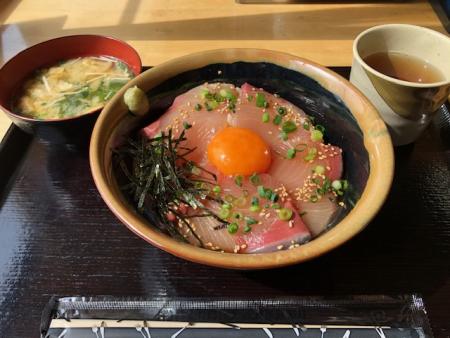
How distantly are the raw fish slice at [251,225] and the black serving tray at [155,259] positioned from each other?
0.10 meters

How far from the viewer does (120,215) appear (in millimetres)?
1197

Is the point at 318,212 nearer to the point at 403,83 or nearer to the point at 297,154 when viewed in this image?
the point at 297,154

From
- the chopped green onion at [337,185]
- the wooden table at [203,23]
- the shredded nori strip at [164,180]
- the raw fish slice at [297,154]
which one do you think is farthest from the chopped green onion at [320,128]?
the wooden table at [203,23]

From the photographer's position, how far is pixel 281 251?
1.14 m

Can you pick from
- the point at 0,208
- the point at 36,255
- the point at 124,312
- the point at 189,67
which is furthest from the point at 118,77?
the point at 124,312

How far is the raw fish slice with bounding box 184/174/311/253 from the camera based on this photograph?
1307 millimetres

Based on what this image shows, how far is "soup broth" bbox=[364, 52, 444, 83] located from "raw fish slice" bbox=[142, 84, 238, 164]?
60cm

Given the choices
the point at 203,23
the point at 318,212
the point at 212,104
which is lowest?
the point at 318,212

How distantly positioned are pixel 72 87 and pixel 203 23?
1.07m

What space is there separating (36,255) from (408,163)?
143cm

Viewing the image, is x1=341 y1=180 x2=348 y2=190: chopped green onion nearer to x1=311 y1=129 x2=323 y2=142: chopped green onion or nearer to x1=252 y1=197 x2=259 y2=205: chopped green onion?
x1=311 y1=129 x2=323 y2=142: chopped green onion

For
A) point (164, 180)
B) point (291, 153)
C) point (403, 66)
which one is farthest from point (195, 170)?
point (403, 66)

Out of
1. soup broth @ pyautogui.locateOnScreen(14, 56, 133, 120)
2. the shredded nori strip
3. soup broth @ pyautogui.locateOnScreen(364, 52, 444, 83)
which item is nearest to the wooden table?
soup broth @ pyautogui.locateOnScreen(14, 56, 133, 120)

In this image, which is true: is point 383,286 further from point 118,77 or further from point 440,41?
point 118,77
